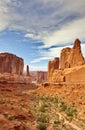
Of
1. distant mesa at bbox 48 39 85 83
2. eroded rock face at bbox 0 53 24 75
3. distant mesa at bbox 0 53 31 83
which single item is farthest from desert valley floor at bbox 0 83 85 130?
eroded rock face at bbox 0 53 24 75

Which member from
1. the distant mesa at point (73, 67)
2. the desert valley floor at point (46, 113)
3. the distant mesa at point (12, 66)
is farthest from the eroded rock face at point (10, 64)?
the desert valley floor at point (46, 113)

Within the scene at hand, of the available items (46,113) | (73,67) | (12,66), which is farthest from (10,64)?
(46,113)

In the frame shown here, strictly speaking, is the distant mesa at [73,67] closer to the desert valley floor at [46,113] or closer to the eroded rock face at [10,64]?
the desert valley floor at [46,113]

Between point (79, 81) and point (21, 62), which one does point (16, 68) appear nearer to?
point (21, 62)

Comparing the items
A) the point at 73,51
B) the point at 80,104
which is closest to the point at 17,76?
Result: the point at 73,51

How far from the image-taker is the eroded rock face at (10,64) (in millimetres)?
148875

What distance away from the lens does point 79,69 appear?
61031mm

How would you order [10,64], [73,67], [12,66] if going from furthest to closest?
[12,66]
[10,64]
[73,67]

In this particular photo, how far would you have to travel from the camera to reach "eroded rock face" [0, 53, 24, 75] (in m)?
149

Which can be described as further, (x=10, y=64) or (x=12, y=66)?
(x=12, y=66)

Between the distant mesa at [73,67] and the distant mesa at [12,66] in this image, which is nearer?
the distant mesa at [73,67]

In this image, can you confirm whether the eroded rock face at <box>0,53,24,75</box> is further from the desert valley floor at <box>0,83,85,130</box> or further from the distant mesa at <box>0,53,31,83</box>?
the desert valley floor at <box>0,83,85,130</box>

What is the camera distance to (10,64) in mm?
152875

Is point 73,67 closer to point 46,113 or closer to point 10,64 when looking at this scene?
point 46,113
